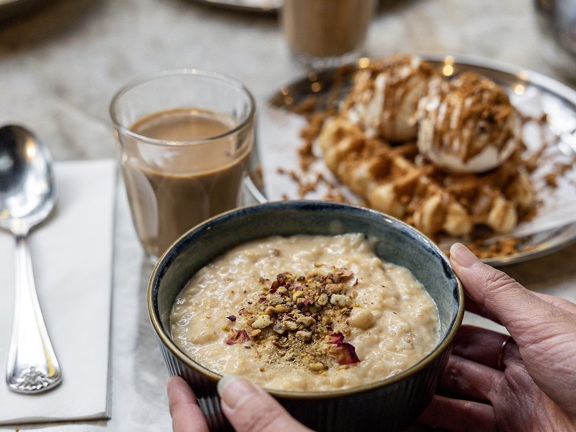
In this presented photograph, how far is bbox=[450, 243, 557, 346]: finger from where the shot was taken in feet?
3.49

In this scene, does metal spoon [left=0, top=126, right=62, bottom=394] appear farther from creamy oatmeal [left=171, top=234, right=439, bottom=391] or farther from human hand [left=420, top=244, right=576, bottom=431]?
human hand [left=420, top=244, right=576, bottom=431]

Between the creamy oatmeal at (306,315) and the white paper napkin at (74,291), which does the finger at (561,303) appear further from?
the white paper napkin at (74,291)

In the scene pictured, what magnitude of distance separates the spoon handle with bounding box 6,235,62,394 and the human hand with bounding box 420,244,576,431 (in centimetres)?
65

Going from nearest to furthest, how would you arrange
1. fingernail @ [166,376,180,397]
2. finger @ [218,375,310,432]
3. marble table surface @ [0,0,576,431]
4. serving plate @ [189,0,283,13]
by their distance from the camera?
finger @ [218,375,310,432]
fingernail @ [166,376,180,397]
marble table surface @ [0,0,576,431]
serving plate @ [189,0,283,13]

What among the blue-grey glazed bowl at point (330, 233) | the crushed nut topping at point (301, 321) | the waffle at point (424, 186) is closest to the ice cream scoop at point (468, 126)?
the waffle at point (424, 186)

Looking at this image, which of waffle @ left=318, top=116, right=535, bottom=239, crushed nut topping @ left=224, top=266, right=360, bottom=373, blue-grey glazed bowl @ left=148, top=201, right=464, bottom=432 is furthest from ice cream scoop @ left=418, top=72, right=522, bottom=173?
crushed nut topping @ left=224, top=266, right=360, bottom=373

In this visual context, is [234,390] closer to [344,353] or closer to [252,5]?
[344,353]

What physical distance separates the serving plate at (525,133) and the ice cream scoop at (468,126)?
0.56 feet

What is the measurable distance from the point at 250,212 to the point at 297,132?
0.70 metres

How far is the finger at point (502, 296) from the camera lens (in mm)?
1063

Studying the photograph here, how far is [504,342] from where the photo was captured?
128 cm

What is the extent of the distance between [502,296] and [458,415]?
24 cm

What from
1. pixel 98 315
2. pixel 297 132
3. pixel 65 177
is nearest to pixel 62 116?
pixel 65 177

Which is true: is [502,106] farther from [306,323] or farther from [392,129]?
[306,323]
